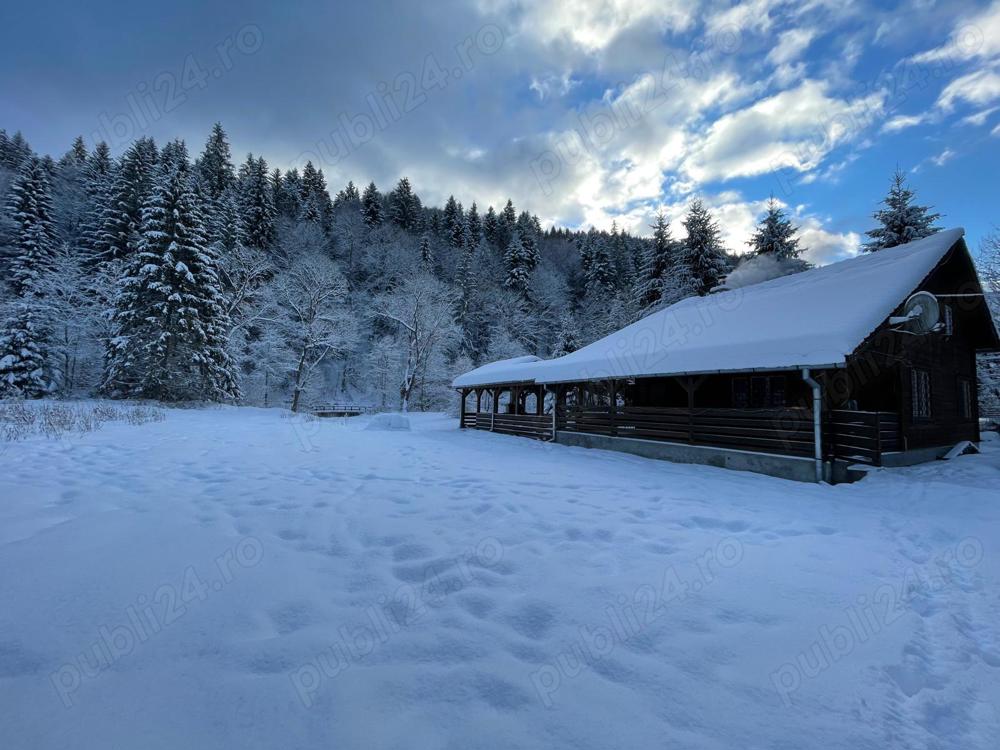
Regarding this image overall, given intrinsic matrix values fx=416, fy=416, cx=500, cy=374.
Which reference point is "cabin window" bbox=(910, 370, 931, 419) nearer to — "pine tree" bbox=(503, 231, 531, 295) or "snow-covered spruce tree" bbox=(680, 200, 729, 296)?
"snow-covered spruce tree" bbox=(680, 200, 729, 296)

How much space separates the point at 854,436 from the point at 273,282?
32.6m

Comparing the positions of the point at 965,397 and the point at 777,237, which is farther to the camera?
the point at 777,237

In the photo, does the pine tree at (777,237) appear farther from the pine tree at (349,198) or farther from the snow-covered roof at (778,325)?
the pine tree at (349,198)

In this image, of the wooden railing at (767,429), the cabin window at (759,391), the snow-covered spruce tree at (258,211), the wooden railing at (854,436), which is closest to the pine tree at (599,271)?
the cabin window at (759,391)

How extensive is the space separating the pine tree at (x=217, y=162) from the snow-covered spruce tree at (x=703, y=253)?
41.7 metres

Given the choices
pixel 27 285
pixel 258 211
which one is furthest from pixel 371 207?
pixel 27 285

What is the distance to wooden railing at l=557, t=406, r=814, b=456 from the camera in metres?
8.28

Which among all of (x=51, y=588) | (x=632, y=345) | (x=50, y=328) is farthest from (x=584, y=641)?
(x=50, y=328)

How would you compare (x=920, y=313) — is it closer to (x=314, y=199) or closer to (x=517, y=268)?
(x=517, y=268)

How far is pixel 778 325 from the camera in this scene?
9.18 m

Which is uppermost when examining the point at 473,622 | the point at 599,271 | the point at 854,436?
the point at 599,271

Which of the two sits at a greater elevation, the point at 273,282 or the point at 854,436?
the point at 273,282

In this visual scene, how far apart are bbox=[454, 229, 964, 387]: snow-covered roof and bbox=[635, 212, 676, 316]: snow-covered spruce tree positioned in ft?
44.4

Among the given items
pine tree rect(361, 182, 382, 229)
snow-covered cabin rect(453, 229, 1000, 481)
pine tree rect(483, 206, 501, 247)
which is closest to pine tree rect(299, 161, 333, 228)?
pine tree rect(361, 182, 382, 229)
